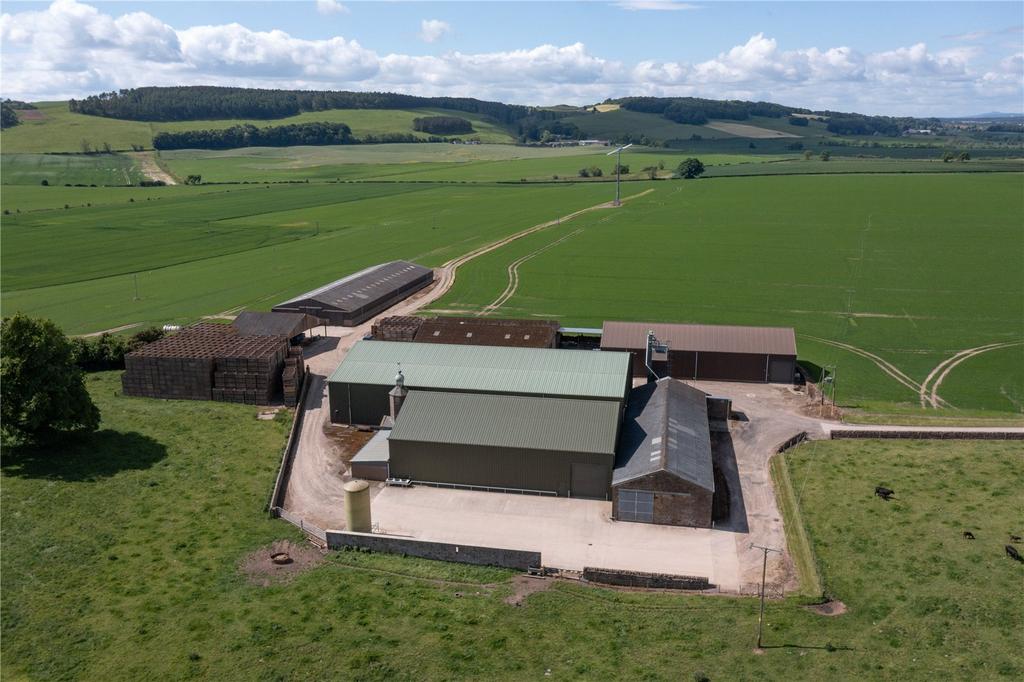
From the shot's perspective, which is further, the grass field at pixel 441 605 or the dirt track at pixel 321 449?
the dirt track at pixel 321 449

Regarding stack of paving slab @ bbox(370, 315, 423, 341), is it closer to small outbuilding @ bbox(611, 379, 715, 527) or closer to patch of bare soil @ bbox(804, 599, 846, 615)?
small outbuilding @ bbox(611, 379, 715, 527)

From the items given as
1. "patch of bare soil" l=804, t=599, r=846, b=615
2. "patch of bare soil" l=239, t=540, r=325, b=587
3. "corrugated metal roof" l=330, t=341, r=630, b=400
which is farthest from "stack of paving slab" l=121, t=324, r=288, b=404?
"patch of bare soil" l=804, t=599, r=846, b=615

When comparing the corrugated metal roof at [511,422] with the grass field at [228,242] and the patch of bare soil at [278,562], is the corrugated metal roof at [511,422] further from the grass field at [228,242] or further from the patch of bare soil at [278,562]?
the grass field at [228,242]

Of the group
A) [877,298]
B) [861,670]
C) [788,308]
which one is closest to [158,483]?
[861,670]

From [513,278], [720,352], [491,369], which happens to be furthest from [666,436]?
[513,278]

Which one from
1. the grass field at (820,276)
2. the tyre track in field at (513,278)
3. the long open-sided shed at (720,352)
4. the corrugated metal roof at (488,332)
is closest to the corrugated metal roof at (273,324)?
the corrugated metal roof at (488,332)

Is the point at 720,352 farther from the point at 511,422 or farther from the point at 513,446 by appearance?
the point at 513,446
